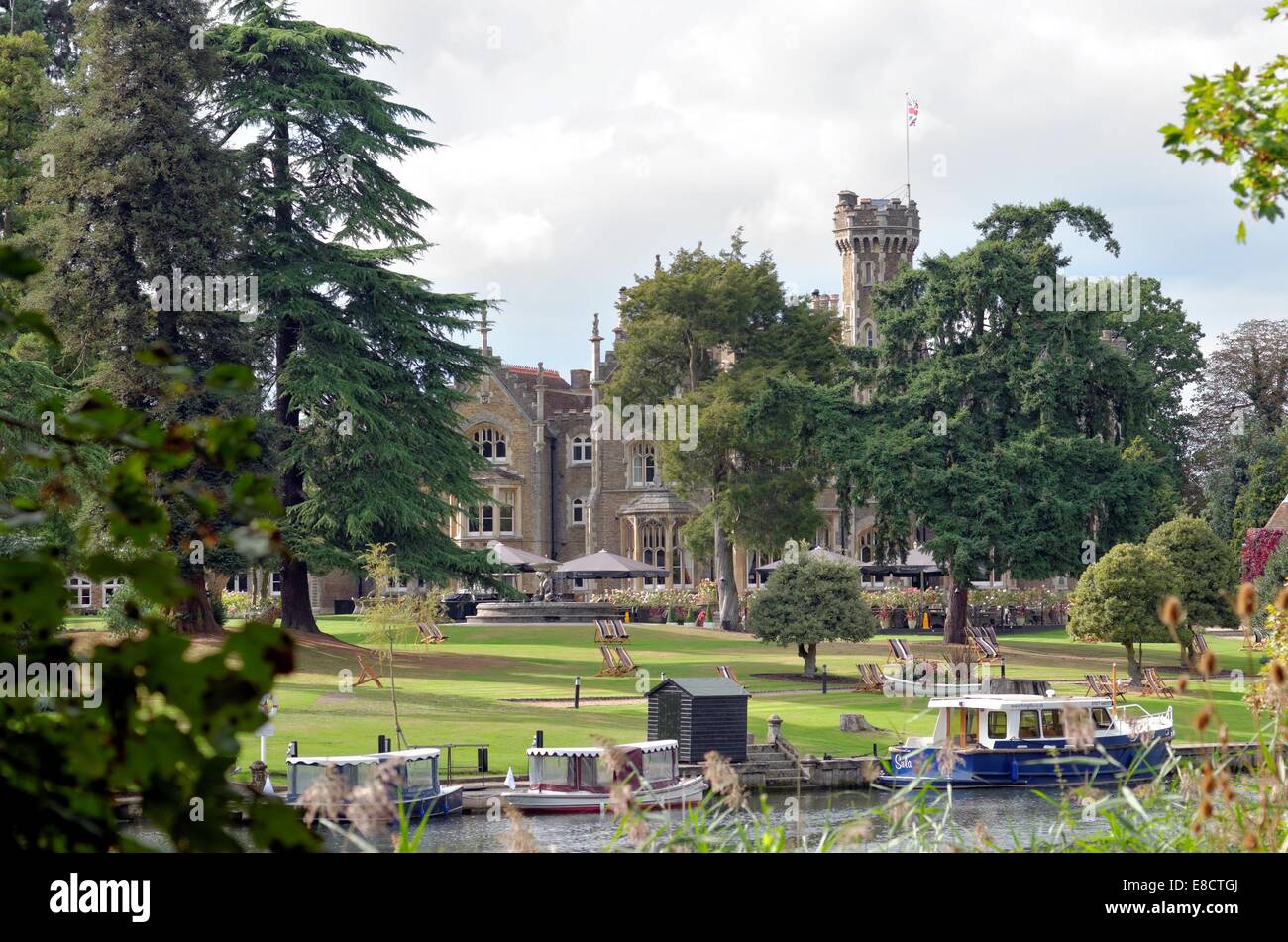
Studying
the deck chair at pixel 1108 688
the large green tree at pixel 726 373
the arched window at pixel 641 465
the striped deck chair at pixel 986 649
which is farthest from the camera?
the arched window at pixel 641 465

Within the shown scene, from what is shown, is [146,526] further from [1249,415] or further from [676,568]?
[1249,415]

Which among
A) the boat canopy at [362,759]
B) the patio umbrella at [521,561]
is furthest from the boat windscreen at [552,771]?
the patio umbrella at [521,561]

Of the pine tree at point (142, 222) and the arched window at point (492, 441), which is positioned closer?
the pine tree at point (142, 222)

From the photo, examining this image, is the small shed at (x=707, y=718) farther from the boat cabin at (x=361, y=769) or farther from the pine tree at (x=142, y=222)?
the pine tree at (x=142, y=222)

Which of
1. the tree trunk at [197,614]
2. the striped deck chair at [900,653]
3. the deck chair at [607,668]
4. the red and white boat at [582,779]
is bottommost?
the red and white boat at [582,779]

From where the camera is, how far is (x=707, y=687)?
25719 millimetres

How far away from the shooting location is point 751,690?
3434cm

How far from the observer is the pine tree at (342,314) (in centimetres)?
4009

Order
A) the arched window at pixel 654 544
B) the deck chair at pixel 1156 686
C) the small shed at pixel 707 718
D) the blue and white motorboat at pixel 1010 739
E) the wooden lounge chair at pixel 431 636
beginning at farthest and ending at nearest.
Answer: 1. the arched window at pixel 654 544
2. the wooden lounge chair at pixel 431 636
3. the deck chair at pixel 1156 686
4. the blue and white motorboat at pixel 1010 739
5. the small shed at pixel 707 718

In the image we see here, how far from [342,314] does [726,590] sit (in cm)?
1782

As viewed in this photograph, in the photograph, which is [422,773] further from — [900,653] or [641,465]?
[641,465]

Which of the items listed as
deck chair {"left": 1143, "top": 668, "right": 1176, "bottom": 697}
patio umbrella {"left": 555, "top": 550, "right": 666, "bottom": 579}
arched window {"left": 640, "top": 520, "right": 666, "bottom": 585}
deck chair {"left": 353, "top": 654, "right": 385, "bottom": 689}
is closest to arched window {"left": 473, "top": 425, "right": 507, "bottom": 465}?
arched window {"left": 640, "top": 520, "right": 666, "bottom": 585}
